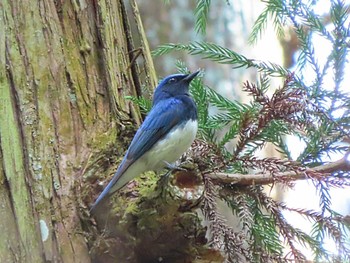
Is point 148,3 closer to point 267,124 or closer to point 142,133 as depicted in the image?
point 142,133

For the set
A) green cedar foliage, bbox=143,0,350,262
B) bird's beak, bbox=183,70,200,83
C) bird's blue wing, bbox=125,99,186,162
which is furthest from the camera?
bird's beak, bbox=183,70,200,83

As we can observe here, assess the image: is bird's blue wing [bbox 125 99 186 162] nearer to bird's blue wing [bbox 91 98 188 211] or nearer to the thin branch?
bird's blue wing [bbox 91 98 188 211]

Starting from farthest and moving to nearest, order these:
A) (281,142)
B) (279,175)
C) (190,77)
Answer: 1. (190,77)
2. (281,142)
3. (279,175)

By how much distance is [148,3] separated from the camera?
3.96 m

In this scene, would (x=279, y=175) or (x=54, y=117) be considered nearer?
(x=279, y=175)

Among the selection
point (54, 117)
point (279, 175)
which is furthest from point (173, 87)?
point (279, 175)

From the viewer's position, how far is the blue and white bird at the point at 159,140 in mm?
1791

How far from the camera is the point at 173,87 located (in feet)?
7.55

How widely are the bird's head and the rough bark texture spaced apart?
0.14 meters

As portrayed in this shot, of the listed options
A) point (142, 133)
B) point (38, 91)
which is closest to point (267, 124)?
point (142, 133)

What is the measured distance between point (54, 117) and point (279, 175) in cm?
70

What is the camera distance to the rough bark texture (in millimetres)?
1765

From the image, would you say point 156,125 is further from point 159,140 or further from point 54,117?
point 54,117

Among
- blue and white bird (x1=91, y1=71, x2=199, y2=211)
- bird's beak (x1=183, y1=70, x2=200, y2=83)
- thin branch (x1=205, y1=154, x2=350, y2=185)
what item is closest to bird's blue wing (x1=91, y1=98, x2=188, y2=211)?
blue and white bird (x1=91, y1=71, x2=199, y2=211)
